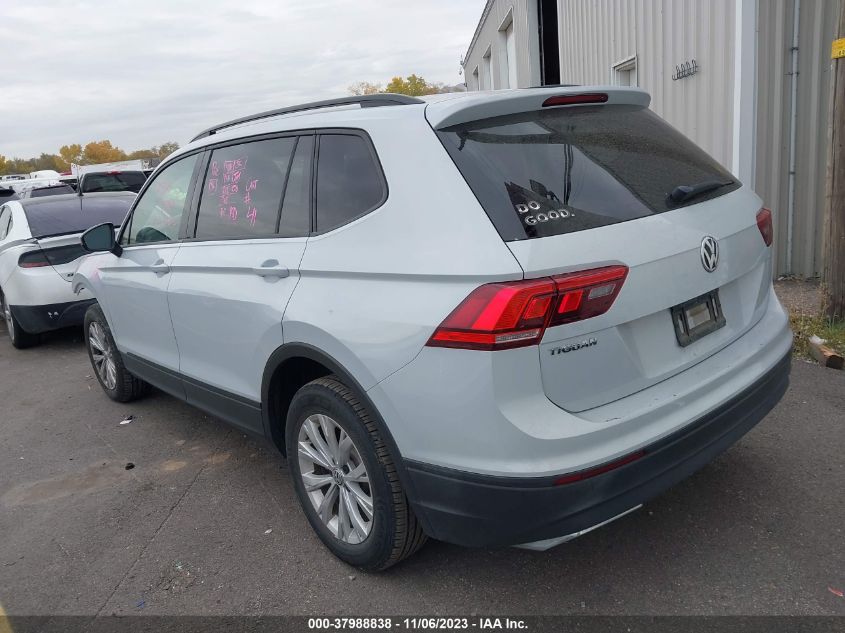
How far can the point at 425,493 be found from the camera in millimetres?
2420

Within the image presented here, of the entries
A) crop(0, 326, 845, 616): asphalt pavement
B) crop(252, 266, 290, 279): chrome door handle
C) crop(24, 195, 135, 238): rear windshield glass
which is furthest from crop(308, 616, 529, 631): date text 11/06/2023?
crop(24, 195, 135, 238): rear windshield glass

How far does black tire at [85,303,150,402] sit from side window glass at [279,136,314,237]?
8.47ft

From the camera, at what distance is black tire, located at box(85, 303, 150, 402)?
16.9 feet

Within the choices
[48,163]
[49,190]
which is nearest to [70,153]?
[48,163]

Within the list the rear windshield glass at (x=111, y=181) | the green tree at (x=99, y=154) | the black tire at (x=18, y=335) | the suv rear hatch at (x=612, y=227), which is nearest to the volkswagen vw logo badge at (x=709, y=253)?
the suv rear hatch at (x=612, y=227)

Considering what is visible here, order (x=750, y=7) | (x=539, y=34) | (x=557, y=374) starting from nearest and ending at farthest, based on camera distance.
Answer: (x=557, y=374)
(x=750, y=7)
(x=539, y=34)

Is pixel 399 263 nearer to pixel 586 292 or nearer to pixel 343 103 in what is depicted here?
pixel 586 292

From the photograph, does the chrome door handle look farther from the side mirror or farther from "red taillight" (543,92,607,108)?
the side mirror

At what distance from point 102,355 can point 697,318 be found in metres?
4.54

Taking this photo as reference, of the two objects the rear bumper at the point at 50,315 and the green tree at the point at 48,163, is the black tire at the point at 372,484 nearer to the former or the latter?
the rear bumper at the point at 50,315

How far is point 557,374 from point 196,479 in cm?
258

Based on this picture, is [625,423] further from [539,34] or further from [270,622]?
[539,34]

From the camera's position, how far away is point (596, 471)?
2232 mm

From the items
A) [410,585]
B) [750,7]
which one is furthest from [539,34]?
[410,585]
